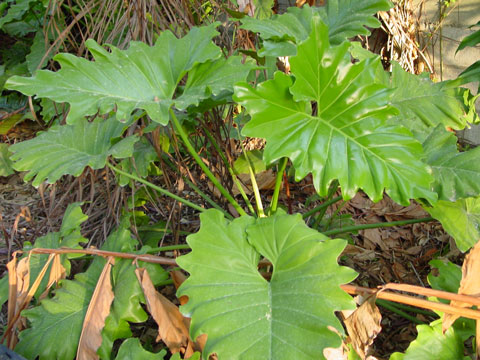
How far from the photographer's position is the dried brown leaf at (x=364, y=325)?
1028 millimetres

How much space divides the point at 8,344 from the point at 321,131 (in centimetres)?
100

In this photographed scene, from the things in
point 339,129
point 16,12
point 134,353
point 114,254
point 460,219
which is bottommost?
point 134,353

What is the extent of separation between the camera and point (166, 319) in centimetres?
120

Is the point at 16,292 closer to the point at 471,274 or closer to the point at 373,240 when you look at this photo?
the point at 471,274

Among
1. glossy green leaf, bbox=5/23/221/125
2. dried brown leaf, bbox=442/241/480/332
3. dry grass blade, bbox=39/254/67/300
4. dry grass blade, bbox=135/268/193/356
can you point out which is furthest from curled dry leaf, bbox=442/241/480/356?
dry grass blade, bbox=39/254/67/300

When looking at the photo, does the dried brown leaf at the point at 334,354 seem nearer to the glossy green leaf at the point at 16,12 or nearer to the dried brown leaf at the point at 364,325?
the dried brown leaf at the point at 364,325

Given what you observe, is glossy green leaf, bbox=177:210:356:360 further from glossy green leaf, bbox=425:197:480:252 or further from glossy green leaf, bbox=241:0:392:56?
glossy green leaf, bbox=241:0:392:56

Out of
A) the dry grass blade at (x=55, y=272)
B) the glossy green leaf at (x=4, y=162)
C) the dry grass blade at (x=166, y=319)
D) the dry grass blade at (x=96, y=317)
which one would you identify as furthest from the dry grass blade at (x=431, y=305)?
the glossy green leaf at (x=4, y=162)

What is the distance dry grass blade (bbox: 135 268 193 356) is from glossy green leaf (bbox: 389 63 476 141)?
108 centimetres

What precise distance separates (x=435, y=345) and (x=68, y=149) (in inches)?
46.9

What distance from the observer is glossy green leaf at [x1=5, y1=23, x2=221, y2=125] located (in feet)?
4.11

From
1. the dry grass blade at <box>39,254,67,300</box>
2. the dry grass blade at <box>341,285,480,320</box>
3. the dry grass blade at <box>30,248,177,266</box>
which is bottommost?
the dry grass blade at <box>39,254,67,300</box>

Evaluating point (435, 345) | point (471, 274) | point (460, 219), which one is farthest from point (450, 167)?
point (435, 345)

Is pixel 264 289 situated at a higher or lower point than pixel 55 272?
higher
